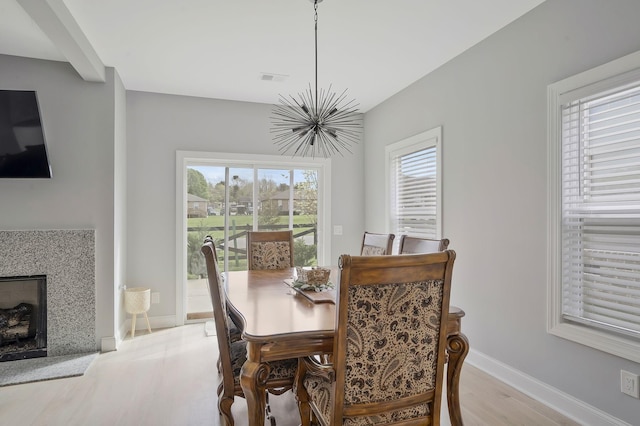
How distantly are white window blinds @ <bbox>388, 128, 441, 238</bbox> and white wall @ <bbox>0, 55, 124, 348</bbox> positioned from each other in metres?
3.03

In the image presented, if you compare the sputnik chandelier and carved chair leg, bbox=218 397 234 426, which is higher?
the sputnik chandelier

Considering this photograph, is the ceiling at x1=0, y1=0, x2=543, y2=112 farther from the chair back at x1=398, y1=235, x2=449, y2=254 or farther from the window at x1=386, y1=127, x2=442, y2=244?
the chair back at x1=398, y1=235, x2=449, y2=254

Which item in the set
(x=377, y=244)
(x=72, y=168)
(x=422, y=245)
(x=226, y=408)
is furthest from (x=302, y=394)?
(x=72, y=168)

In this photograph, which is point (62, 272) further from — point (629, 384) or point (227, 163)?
point (629, 384)

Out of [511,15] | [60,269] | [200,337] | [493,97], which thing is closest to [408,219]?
[493,97]

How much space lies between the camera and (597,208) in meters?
2.20

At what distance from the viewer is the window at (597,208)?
6.67ft

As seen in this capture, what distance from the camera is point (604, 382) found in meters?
2.14

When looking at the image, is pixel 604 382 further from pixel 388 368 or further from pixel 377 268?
pixel 377 268

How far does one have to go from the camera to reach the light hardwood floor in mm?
2320

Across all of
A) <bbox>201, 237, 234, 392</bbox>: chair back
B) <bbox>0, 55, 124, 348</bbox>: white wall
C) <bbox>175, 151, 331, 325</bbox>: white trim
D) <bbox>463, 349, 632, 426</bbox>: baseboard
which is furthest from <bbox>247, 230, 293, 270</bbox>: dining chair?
<bbox>463, 349, 632, 426</bbox>: baseboard

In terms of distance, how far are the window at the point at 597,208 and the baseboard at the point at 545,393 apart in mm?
390

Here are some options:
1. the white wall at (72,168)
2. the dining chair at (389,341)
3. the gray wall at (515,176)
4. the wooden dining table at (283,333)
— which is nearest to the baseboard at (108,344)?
the white wall at (72,168)

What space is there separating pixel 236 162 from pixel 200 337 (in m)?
2.09
